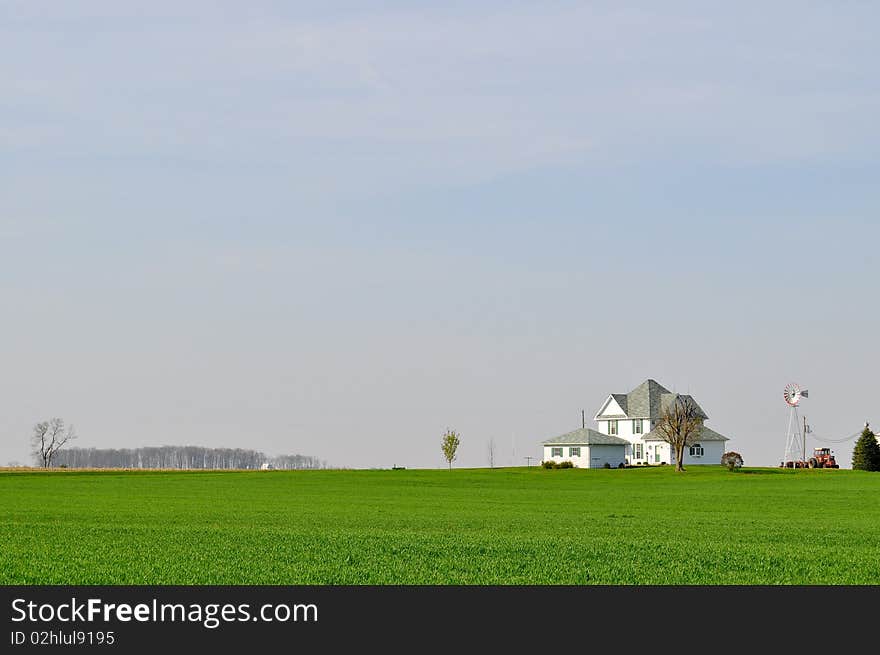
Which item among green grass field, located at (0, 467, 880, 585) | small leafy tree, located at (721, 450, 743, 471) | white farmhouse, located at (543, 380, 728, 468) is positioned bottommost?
green grass field, located at (0, 467, 880, 585)

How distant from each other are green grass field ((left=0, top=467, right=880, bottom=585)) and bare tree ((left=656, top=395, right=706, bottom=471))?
203ft

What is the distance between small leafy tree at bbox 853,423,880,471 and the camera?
106375 mm

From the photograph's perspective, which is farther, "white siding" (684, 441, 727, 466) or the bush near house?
"white siding" (684, 441, 727, 466)

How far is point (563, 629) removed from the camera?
1341 centimetres

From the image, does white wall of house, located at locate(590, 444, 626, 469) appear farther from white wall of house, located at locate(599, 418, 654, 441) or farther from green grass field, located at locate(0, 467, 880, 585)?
green grass field, located at locate(0, 467, 880, 585)

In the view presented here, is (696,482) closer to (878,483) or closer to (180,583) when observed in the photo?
(878,483)

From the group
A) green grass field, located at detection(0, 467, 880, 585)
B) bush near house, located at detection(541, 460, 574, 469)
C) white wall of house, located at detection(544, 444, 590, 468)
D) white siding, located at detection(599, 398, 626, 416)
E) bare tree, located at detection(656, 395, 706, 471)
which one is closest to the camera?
green grass field, located at detection(0, 467, 880, 585)

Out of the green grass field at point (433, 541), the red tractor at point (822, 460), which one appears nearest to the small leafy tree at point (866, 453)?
the red tractor at point (822, 460)

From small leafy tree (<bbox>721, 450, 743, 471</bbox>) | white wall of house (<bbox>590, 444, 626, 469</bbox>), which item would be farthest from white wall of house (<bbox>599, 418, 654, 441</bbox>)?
small leafy tree (<bbox>721, 450, 743, 471</bbox>)

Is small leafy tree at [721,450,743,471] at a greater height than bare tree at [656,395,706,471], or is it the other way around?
bare tree at [656,395,706,471]

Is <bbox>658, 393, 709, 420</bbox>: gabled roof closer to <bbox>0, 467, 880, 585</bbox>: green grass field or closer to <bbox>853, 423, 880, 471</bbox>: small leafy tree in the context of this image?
<bbox>853, 423, 880, 471</bbox>: small leafy tree

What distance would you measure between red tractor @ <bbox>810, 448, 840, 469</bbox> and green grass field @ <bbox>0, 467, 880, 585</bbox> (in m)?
72.2

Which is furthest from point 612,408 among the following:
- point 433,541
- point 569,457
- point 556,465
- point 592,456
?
point 433,541

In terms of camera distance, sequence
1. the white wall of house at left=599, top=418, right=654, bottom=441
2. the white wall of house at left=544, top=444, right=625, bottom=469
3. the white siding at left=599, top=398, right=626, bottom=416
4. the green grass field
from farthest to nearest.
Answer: the white siding at left=599, top=398, right=626, bottom=416, the white wall of house at left=599, top=418, right=654, bottom=441, the white wall of house at left=544, top=444, right=625, bottom=469, the green grass field
